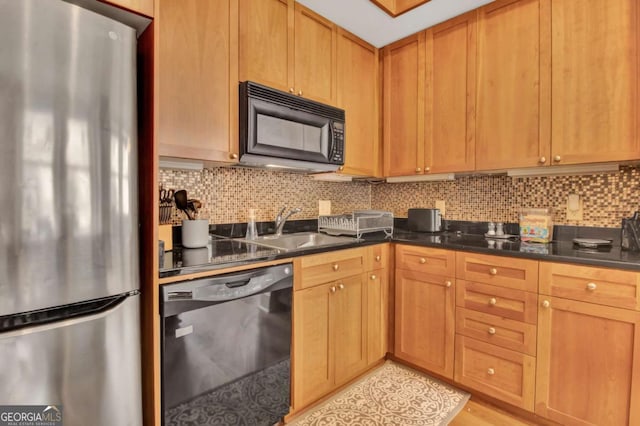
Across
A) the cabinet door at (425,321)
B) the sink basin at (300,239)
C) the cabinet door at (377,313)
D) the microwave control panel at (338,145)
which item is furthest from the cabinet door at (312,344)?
the microwave control panel at (338,145)

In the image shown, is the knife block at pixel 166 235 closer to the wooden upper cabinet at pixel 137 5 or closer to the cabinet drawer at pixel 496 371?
the wooden upper cabinet at pixel 137 5

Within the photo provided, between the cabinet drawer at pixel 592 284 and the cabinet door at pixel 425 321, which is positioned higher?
the cabinet drawer at pixel 592 284

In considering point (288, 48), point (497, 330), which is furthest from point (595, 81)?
point (288, 48)

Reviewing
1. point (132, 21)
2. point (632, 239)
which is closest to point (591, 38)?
point (632, 239)

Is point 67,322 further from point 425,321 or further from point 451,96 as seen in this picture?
point 451,96

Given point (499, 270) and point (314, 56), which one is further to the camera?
point (314, 56)

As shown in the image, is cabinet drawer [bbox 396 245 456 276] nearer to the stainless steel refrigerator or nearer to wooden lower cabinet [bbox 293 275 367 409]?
wooden lower cabinet [bbox 293 275 367 409]

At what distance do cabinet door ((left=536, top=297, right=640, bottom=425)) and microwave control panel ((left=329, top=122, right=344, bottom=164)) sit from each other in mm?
1382

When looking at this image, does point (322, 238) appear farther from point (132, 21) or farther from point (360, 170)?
point (132, 21)

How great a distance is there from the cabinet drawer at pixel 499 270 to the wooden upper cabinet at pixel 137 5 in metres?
1.85

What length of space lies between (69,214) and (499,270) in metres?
1.89

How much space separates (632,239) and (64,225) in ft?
7.99

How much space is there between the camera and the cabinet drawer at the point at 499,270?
1591mm

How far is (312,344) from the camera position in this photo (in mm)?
1661
